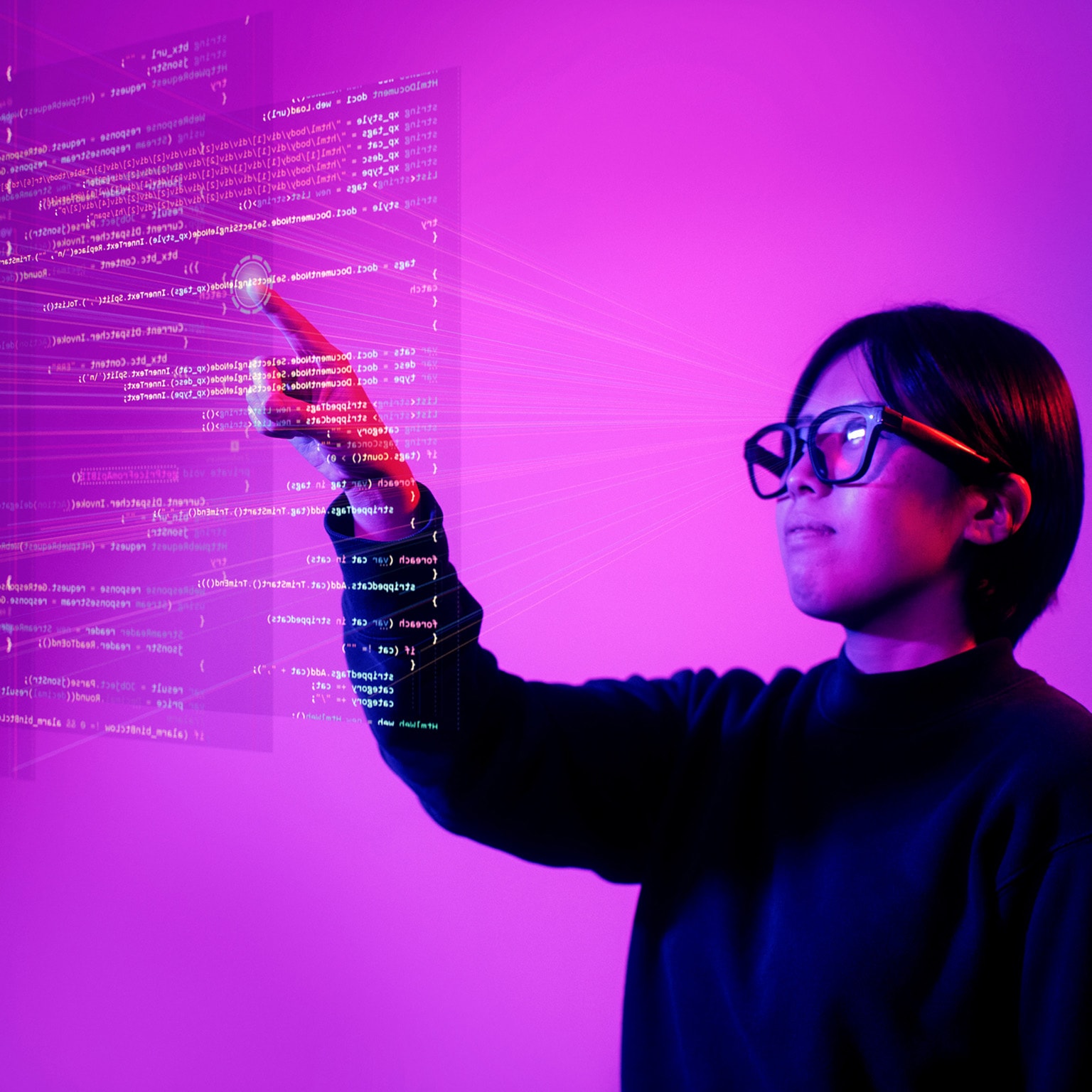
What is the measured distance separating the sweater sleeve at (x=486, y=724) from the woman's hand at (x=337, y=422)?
25 millimetres

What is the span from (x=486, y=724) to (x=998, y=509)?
1.93 ft

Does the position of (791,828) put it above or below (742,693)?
below

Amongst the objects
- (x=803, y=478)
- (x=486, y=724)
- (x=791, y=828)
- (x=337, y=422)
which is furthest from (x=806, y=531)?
(x=337, y=422)

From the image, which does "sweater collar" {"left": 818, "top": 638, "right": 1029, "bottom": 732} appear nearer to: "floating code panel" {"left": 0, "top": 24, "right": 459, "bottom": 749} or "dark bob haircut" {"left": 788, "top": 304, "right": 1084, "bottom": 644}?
"dark bob haircut" {"left": 788, "top": 304, "right": 1084, "bottom": 644}

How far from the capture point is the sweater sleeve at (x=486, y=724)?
2.86 feet

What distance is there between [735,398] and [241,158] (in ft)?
3.02

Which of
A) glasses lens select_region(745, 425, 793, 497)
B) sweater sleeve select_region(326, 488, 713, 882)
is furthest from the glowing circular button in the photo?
glasses lens select_region(745, 425, 793, 497)

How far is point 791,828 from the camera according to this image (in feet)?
2.70

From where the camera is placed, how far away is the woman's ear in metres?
0.77

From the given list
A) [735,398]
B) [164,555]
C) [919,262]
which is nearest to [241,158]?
[164,555]

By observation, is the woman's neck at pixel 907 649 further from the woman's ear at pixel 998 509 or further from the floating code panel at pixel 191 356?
the floating code panel at pixel 191 356

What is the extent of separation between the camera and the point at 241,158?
1308 mm

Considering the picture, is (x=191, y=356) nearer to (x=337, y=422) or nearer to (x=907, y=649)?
(x=337, y=422)

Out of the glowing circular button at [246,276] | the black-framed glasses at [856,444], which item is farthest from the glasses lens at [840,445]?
the glowing circular button at [246,276]
